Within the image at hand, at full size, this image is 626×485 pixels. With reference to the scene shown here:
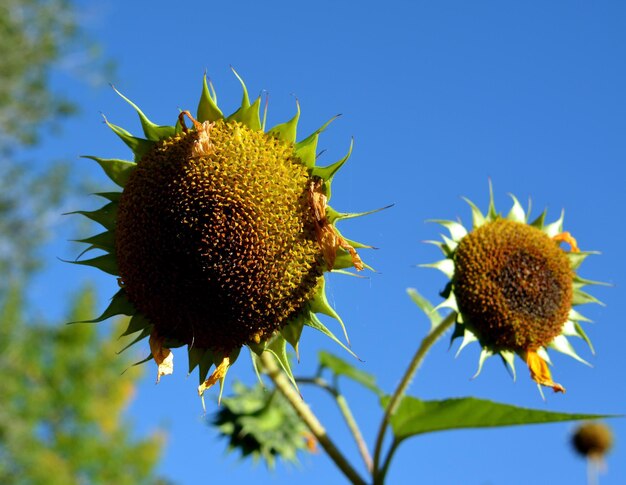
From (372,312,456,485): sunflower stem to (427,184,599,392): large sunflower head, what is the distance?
0.13 metres

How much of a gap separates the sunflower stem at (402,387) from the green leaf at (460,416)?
65 mm

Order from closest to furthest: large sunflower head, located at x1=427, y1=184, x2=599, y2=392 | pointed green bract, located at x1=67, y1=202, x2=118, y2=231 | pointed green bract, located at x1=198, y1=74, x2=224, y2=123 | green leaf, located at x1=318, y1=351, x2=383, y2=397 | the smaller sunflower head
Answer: pointed green bract, located at x1=198, y1=74, x2=224, y2=123 → pointed green bract, located at x1=67, y1=202, x2=118, y2=231 → large sunflower head, located at x1=427, y1=184, x2=599, y2=392 → green leaf, located at x1=318, y1=351, x2=383, y2=397 → the smaller sunflower head

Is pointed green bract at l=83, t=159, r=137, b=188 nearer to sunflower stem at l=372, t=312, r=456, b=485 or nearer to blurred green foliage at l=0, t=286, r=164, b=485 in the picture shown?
sunflower stem at l=372, t=312, r=456, b=485

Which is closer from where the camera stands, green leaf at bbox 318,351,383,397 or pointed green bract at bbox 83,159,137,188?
pointed green bract at bbox 83,159,137,188

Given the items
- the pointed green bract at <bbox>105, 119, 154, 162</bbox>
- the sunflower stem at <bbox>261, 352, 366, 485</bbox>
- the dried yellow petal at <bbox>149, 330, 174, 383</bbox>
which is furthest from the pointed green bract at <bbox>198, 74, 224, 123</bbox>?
the sunflower stem at <bbox>261, 352, 366, 485</bbox>

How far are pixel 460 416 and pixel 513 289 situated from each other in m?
0.65

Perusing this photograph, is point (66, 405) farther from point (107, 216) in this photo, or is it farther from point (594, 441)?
point (107, 216)

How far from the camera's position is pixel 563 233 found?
3.50 metres

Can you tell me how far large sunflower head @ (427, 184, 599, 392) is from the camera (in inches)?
127

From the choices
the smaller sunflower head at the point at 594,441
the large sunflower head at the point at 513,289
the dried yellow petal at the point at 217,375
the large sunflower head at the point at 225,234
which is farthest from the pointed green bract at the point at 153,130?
the smaller sunflower head at the point at 594,441

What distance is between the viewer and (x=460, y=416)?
9.68 ft

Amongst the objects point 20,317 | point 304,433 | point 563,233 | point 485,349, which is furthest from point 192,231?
point 20,317

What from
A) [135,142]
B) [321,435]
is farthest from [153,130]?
[321,435]

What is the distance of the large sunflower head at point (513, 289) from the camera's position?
10.6ft
